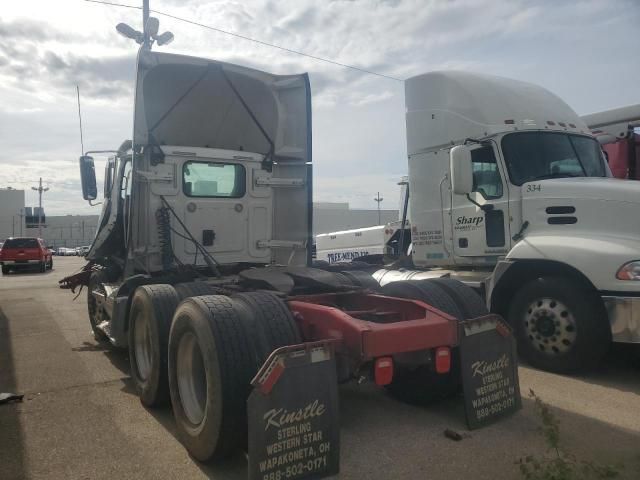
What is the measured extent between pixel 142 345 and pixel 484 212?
4438 millimetres

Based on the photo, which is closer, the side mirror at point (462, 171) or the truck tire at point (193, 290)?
the truck tire at point (193, 290)

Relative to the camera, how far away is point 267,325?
12.3 feet

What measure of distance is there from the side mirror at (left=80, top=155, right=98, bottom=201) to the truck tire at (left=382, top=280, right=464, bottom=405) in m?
4.75

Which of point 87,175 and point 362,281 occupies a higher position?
point 87,175

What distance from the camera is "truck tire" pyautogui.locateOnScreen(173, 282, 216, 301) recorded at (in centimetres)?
498

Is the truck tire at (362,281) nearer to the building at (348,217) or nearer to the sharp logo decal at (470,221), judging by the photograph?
the sharp logo decal at (470,221)

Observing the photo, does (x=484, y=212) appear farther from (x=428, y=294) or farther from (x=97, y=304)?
(x=97, y=304)

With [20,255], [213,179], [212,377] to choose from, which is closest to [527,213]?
[213,179]

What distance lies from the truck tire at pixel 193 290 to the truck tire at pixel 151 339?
0.19 ft

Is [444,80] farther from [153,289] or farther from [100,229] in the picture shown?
[100,229]

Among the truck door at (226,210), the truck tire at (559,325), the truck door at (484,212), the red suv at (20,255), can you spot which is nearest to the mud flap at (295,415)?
the truck tire at (559,325)

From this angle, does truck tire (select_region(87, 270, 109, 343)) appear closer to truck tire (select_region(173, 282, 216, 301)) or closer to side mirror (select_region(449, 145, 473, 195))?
truck tire (select_region(173, 282, 216, 301))

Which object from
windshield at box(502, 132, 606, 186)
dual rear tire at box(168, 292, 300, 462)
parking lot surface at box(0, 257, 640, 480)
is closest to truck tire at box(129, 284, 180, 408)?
parking lot surface at box(0, 257, 640, 480)

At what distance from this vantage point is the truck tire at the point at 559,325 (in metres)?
5.50
